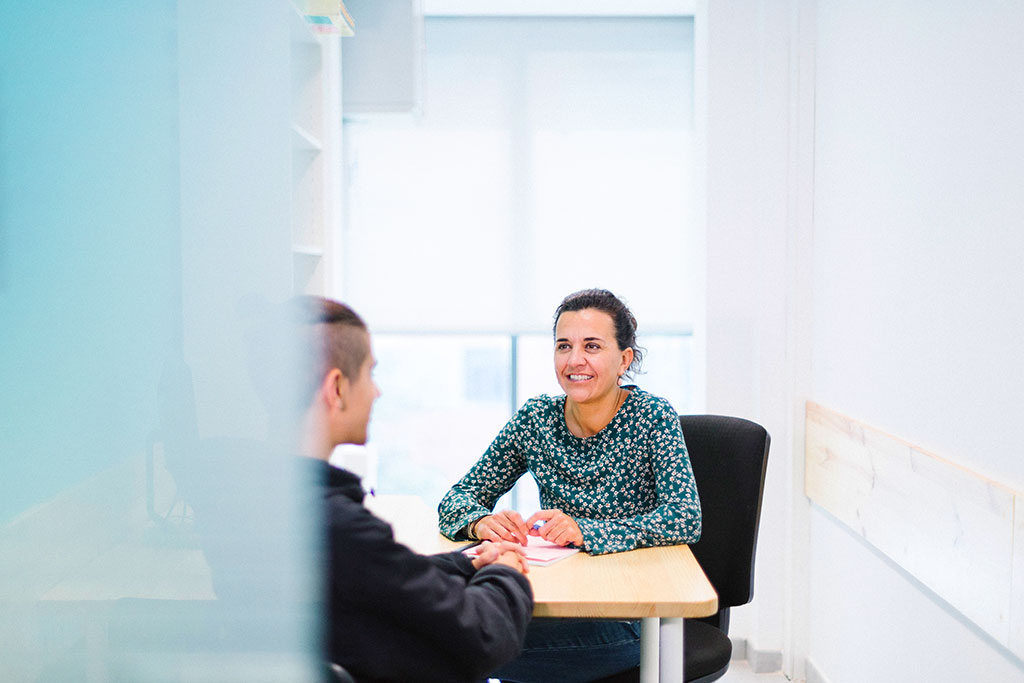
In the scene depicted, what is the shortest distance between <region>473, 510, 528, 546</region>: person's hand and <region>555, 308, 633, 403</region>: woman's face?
0.32 m

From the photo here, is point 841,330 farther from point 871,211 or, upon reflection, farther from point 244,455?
point 244,455


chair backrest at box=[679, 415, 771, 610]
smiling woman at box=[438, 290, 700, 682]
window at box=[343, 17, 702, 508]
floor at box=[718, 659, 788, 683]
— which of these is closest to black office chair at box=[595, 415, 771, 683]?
chair backrest at box=[679, 415, 771, 610]

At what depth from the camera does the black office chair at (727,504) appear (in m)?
1.86

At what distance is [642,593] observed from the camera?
1.29 meters

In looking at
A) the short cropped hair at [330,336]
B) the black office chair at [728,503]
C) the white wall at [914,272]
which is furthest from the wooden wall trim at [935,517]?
the short cropped hair at [330,336]

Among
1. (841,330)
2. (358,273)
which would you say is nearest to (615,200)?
(358,273)

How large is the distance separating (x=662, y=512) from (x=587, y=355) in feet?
1.19

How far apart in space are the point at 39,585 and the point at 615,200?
3.34 m

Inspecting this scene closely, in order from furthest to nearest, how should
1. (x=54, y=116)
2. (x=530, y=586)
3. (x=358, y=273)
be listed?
(x=358, y=273)
(x=530, y=586)
(x=54, y=116)

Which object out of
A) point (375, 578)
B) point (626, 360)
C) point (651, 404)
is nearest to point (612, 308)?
point (626, 360)

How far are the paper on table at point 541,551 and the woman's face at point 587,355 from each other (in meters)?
0.33

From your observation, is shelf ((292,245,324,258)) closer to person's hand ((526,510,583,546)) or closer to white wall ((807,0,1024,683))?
person's hand ((526,510,583,546))

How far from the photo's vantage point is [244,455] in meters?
0.26

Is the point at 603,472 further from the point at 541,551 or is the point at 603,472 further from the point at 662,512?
the point at 541,551
